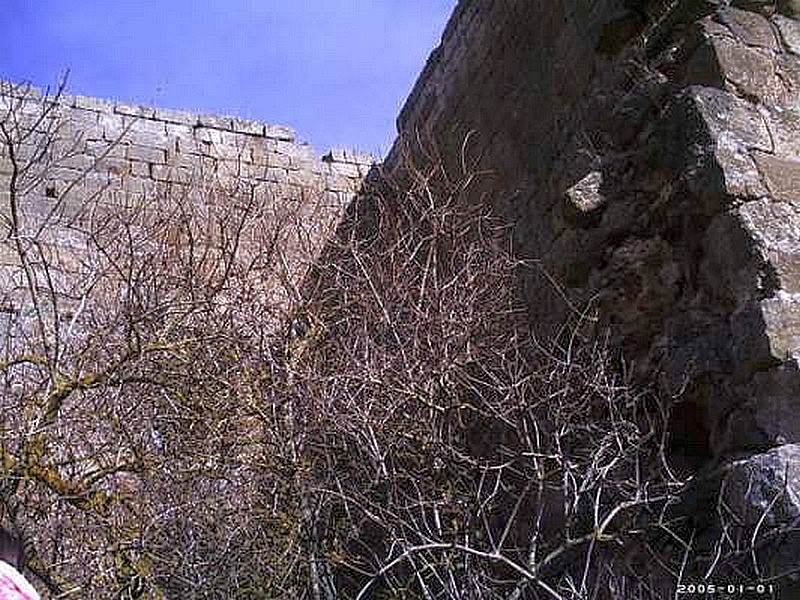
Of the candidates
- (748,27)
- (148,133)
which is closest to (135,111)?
(148,133)

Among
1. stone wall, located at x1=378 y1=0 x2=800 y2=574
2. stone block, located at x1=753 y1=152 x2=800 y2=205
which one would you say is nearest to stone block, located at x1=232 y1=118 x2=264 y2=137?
stone wall, located at x1=378 y1=0 x2=800 y2=574

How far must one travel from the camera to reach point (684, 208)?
3209 millimetres

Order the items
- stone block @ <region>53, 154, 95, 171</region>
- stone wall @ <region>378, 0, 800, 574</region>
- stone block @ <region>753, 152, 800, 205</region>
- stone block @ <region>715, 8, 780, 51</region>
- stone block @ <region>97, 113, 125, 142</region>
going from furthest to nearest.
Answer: stone block @ <region>97, 113, 125, 142</region> → stone block @ <region>53, 154, 95, 171</region> → stone block @ <region>715, 8, 780, 51</region> → stone block @ <region>753, 152, 800, 205</region> → stone wall @ <region>378, 0, 800, 574</region>

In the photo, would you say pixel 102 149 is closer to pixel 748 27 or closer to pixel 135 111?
pixel 135 111

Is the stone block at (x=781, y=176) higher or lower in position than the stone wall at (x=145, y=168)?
lower

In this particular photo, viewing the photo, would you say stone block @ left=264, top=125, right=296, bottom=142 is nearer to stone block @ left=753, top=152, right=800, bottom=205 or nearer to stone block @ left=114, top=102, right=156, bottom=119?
stone block @ left=114, top=102, right=156, bottom=119

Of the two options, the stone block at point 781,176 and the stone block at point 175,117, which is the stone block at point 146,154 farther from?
the stone block at point 781,176

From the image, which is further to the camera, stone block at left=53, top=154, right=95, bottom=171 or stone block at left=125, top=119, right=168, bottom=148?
stone block at left=125, top=119, right=168, bottom=148

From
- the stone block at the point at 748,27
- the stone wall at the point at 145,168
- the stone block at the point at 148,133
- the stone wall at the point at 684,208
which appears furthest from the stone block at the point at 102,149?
the stone block at the point at 748,27

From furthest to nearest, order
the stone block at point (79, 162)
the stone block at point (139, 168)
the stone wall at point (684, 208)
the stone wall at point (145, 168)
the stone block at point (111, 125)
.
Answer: the stone block at point (111, 125)
the stone block at point (139, 168)
the stone block at point (79, 162)
the stone wall at point (145, 168)
the stone wall at point (684, 208)

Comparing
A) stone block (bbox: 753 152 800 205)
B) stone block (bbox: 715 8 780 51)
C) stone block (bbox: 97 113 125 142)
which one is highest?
stone block (bbox: 97 113 125 142)

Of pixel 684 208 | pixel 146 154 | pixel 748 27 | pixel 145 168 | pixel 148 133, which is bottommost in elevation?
pixel 684 208

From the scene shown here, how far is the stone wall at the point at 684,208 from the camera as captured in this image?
2816 millimetres

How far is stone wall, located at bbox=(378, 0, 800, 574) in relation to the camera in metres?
2.82
